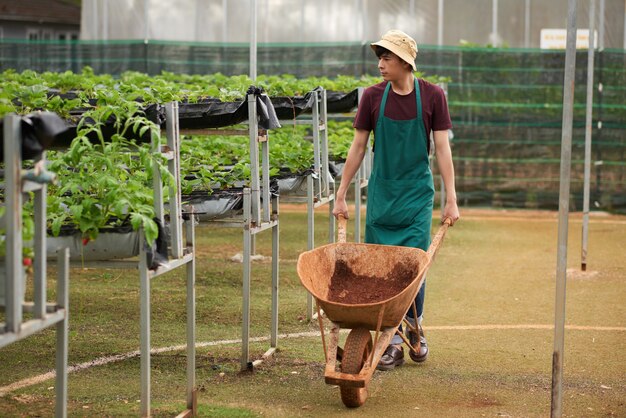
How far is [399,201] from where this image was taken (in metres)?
5.96

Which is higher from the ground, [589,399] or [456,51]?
[456,51]

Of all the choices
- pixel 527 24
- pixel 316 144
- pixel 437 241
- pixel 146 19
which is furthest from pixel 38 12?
pixel 437 241

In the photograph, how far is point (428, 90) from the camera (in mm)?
5953

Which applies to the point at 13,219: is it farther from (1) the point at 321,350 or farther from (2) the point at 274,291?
(1) the point at 321,350

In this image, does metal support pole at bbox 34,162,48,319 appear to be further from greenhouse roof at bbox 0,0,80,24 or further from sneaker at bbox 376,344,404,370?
greenhouse roof at bbox 0,0,80,24

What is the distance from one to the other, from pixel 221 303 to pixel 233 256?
2278mm

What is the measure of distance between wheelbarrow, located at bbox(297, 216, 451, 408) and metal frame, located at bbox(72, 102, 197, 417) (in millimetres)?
566

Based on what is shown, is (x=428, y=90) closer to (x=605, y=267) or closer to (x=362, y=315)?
(x=362, y=315)

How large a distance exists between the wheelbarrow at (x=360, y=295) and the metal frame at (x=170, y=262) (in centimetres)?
57

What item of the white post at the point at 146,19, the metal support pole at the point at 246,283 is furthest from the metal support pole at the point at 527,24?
the metal support pole at the point at 246,283

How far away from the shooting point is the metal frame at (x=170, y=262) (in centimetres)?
442

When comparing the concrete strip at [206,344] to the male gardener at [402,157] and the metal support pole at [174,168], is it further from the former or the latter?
the metal support pole at [174,168]

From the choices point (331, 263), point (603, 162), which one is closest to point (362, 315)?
point (331, 263)

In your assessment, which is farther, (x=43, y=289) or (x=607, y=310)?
(x=607, y=310)
